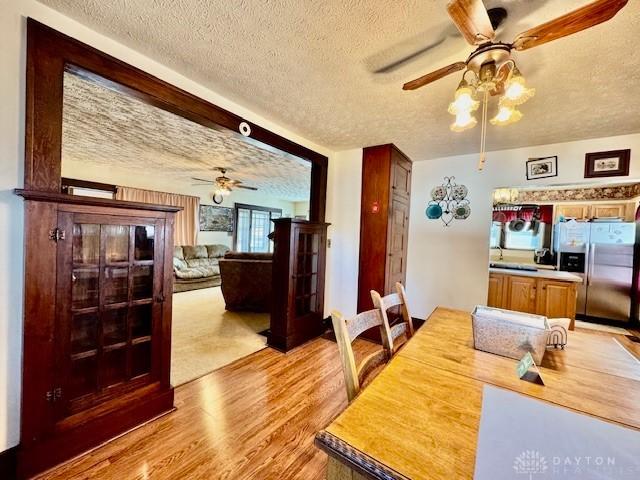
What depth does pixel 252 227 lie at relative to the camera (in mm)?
8266

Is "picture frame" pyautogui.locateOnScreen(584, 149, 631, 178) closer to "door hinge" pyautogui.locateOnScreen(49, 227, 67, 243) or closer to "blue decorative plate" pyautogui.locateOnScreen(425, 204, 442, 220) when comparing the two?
"blue decorative plate" pyautogui.locateOnScreen(425, 204, 442, 220)

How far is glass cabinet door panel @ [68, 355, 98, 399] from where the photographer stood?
1427 millimetres

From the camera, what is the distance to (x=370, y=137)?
2.92 m

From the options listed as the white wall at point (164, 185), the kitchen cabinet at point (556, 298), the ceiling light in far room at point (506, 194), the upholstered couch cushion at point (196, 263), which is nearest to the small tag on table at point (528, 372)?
the kitchen cabinet at point (556, 298)

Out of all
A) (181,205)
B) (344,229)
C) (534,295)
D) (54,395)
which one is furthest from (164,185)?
(534,295)

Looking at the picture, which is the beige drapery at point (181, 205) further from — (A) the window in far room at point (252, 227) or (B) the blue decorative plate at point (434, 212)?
(B) the blue decorative plate at point (434, 212)

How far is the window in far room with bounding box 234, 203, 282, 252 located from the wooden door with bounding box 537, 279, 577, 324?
6.55 metres

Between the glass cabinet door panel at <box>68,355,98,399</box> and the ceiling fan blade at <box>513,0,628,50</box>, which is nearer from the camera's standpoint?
the ceiling fan blade at <box>513,0,628,50</box>

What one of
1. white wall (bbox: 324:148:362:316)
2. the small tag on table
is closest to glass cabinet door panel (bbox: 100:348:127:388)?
the small tag on table

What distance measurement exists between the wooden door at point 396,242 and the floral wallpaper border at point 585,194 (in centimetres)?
194

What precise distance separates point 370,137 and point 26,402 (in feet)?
10.7

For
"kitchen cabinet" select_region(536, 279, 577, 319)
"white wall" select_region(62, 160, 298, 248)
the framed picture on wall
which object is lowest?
"kitchen cabinet" select_region(536, 279, 577, 319)

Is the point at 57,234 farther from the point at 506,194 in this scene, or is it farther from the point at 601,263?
the point at 601,263

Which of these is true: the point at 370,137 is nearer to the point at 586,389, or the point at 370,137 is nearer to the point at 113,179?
the point at 586,389
